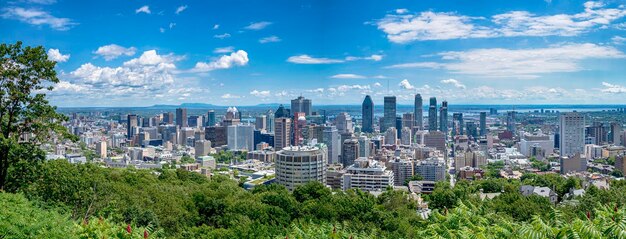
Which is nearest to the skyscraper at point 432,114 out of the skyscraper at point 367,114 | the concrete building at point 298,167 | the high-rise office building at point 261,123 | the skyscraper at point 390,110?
the skyscraper at point 390,110

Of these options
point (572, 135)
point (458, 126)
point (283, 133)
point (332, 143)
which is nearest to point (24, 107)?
point (332, 143)

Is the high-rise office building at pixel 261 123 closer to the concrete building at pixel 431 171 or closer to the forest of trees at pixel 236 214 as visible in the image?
the concrete building at pixel 431 171

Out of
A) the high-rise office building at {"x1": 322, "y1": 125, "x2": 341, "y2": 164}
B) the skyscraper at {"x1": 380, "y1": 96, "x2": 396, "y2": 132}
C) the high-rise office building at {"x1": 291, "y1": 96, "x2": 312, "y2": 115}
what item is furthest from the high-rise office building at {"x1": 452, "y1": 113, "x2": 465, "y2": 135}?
the high-rise office building at {"x1": 322, "y1": 125, "x2": 341, "y2": 164}

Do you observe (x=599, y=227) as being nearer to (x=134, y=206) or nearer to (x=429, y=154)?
(x=134, y=206)

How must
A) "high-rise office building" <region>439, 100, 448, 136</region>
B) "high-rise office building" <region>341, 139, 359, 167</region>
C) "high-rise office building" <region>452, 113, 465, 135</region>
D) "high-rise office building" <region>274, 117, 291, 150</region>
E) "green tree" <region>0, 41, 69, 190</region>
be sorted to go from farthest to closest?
1. "high-rise office building" <region>439, 100, 448, 136</region>
2. "high-rise office building" <region>452, 113, 465, 135</region>
3. "high-rise office building" <region>274, 117, 291, 150</region>
4. "high-rise office building" <region>341, 139, 359, 167</region>
5. "green tree" <region>0, 41, 69, 190</region>

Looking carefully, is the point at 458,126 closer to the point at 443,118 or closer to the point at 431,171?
the point at 443,118

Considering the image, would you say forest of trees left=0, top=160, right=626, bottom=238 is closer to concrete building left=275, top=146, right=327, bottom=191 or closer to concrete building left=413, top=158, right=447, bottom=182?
concrete building left=275, top=146, right=327, bottom=191
